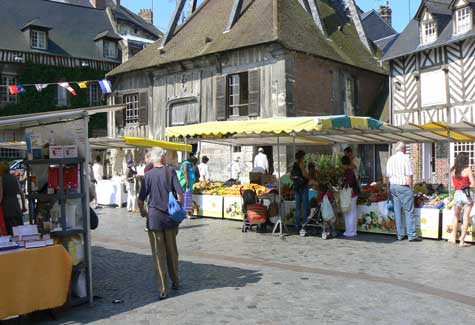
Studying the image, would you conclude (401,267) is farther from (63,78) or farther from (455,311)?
(63,78)

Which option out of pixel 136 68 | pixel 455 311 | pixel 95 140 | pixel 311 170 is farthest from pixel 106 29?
pixel 455 311

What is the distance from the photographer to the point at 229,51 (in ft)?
62.5

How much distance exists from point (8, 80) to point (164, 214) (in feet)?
83.7

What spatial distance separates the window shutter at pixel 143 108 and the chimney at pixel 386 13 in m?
17.6

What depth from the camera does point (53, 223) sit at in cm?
528

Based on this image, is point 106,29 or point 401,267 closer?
point 401,267

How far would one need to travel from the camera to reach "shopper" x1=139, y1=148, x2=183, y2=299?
216 inches

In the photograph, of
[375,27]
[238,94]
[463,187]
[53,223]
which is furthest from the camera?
[375,27]

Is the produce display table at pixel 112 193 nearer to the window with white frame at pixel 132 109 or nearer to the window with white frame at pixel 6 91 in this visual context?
the window with white frame at pixel 132 109

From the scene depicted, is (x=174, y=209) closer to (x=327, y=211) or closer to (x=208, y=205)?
(x=327, y=211)

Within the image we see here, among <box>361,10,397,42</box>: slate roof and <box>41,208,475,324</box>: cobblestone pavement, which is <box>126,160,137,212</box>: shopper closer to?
<box>41,208,475,324</box>: cobblestone pavement

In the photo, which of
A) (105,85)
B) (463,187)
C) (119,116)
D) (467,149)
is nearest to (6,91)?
(119,116)

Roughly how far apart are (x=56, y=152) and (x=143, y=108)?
1795 cm

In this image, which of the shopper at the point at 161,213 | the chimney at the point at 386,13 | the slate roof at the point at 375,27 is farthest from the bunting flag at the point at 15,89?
the chimney at the point at 386,13
